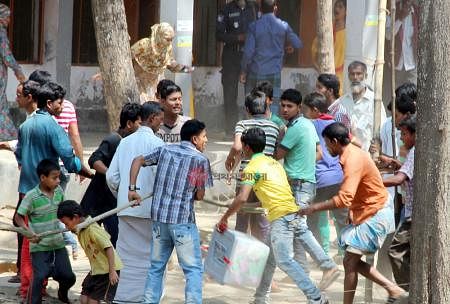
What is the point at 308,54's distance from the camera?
63.1 ft

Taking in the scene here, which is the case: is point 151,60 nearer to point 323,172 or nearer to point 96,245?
point 323,172

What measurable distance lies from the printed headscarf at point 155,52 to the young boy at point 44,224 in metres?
2.90

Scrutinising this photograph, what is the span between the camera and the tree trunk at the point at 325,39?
1520 centimetres

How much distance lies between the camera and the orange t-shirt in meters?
8.72

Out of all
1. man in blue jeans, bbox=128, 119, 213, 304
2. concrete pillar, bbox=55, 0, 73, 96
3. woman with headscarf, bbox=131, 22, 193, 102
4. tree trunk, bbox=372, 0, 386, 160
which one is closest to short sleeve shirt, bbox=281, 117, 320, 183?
tree trunk, bbox=372, 0, 386, 160

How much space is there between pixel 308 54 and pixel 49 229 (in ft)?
34.8

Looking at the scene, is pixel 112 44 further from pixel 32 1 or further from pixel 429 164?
pixel 32 1

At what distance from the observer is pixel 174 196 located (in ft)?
28.1

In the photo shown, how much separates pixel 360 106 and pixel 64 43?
20.0ft

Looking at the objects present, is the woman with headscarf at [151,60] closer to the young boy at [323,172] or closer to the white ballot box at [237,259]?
the young boy at [323,172]

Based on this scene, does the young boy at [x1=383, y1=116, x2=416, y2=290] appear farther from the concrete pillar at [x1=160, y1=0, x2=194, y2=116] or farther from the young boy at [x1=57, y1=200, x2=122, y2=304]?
the concrete pillar at [x1=160, y1=0, x2=194, y2=116]

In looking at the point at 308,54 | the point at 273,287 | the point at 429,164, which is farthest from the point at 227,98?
the point at 429,164

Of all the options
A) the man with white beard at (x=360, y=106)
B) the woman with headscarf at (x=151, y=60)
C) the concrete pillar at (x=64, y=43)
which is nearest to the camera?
the man with white beard at (x=360, y=106)

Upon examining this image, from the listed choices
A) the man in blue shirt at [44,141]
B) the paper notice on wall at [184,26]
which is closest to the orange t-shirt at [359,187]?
the man in blue shirt at [44,141]
